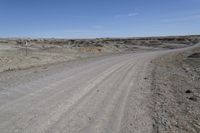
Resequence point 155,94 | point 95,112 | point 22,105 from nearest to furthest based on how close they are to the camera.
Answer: point 95,112
point 22,105
point 155,94

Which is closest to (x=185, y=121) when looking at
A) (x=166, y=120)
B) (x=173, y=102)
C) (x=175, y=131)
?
(x=166, y=120)

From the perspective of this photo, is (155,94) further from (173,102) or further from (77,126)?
(77,126)

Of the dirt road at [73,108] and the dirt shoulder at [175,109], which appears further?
the dirt shoulder at [175,109]

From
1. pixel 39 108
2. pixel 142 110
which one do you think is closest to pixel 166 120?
pixel 142 110

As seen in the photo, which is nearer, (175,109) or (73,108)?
(73,108)

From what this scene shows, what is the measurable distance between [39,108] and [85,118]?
5.30 feet

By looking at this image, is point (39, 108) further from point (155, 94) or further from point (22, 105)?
point (155, 94)

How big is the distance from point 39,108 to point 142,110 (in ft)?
9.97

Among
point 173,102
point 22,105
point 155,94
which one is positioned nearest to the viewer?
point 22,105

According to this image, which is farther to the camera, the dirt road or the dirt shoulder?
the dirt shoulder

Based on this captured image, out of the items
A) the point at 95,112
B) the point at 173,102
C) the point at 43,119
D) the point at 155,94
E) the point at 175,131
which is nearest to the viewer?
the point at 175,131

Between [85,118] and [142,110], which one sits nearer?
[85,118]

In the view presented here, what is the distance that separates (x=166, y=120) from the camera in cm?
616

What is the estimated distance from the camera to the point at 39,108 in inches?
273
